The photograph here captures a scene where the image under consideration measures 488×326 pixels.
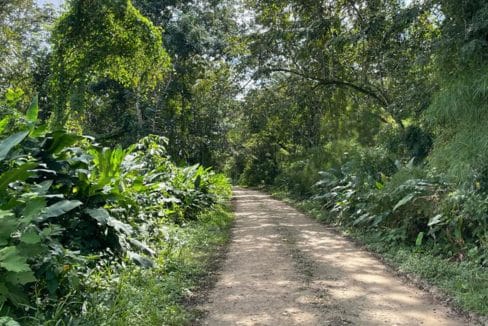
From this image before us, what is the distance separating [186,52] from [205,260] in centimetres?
1328

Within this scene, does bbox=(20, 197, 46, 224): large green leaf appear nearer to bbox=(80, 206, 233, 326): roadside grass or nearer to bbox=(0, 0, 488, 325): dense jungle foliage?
bbox=(0, 0, 488, 325): dense jungle foliage

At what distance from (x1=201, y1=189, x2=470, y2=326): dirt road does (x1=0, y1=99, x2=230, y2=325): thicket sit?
108 cm

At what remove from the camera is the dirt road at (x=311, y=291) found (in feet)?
14.4

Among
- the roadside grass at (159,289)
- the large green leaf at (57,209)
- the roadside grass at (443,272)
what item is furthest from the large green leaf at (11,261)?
the roadside grass at (443,272)

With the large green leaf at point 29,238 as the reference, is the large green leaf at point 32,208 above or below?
above

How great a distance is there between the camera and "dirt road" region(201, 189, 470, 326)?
14.4 ft

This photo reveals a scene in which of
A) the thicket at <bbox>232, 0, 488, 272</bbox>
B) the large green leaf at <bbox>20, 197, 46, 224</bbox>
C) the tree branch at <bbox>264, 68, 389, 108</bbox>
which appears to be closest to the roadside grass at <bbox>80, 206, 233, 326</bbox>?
the large green leaf at <bbox>20, 197, 46, 224</bbox>

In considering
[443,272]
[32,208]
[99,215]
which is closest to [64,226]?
[99,215]

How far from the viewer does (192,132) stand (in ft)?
78.3

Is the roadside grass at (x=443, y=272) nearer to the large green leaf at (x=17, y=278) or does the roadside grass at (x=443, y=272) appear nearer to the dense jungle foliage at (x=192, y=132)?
the dense jungle foliage at (x=192, y=132)

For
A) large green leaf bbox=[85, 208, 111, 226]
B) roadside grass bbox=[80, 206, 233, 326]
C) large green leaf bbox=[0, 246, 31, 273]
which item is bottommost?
roadside grass bbox=[80, 206, 233, 326]

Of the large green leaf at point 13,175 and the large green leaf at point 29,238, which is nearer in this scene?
the large green leaf at point 29,238

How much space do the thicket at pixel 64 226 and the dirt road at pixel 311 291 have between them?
108 cm

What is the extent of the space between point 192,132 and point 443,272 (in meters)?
19.2
